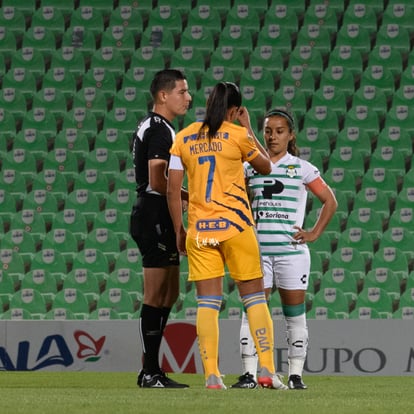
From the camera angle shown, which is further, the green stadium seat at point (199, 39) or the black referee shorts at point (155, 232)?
the green stadium seat at point (199, 39)

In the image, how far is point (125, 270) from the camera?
376 inches

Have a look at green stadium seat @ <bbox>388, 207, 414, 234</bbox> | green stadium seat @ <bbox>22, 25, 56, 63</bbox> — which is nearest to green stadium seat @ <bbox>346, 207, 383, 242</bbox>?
green stadium seat @ <bbox>388, 207, 414, 234</bbox>

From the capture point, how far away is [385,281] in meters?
9.38

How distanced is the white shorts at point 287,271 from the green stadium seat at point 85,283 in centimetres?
468

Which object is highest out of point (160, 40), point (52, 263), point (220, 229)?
point (160, 40)

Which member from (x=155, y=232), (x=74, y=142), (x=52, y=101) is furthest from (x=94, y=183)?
(x=155, y=232)

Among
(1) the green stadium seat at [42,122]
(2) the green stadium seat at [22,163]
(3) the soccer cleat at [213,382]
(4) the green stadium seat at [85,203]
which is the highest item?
(1) the green stadium seat at [42,122]

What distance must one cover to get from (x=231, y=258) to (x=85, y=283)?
523 cm

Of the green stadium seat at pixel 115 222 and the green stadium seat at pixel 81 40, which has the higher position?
the green stadium seat at pixel 81 40

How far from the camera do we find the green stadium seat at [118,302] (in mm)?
9320

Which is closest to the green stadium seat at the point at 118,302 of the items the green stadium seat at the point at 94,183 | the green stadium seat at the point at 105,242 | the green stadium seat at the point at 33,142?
the green stadium seat at the point at 105,242

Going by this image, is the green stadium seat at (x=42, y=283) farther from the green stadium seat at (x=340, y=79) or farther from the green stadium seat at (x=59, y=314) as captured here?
the green stadium seat at (x=340, y=79)

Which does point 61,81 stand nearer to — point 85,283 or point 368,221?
point 85,283

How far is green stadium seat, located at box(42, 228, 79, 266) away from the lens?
9688 millimetres
